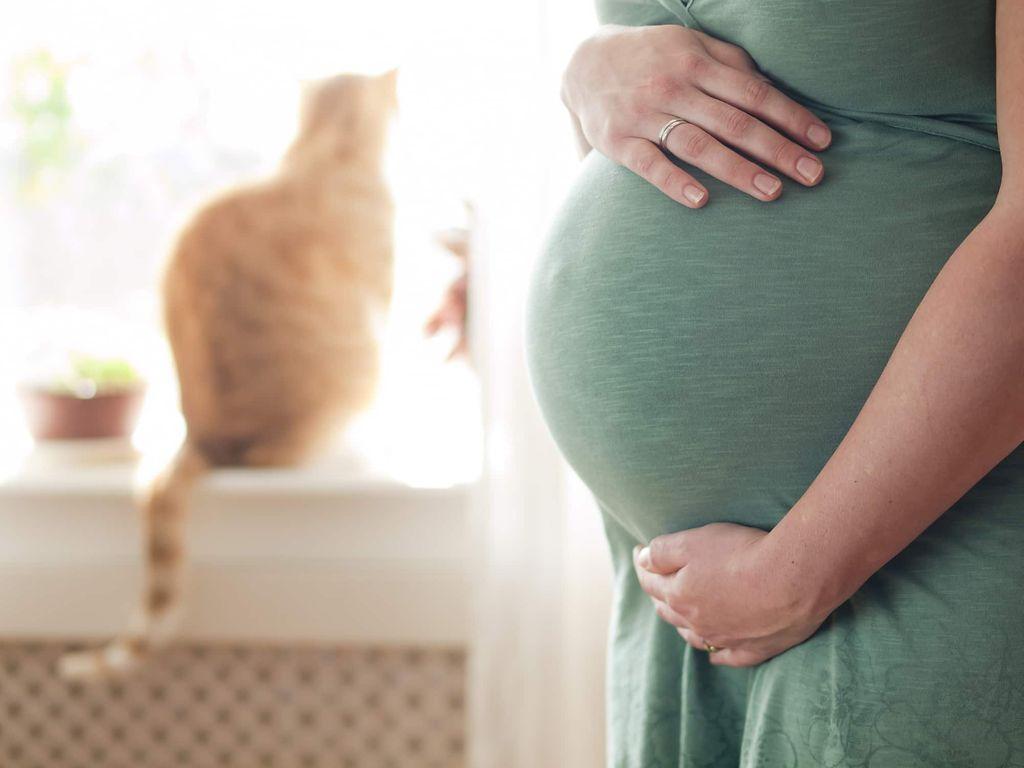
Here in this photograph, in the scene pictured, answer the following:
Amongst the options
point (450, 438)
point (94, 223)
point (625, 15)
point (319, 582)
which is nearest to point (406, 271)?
point (450, 438)

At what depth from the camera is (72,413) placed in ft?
5.03

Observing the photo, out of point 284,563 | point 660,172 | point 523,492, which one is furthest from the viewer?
point 284,563

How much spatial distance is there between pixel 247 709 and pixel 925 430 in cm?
122

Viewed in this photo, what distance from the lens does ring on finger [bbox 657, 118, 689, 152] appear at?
1.98 feet

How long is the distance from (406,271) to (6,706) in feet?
2.85

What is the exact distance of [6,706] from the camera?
4.83 feet

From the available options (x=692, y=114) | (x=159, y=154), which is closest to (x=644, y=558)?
(x=692, y=114)

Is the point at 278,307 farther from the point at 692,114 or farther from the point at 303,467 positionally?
the point at 692,114

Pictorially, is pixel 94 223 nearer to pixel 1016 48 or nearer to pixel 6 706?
pixel 6 706

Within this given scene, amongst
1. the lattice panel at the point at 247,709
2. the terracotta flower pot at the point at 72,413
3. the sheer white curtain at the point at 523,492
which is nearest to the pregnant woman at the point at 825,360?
the sheer white curtain at the point at 523,492

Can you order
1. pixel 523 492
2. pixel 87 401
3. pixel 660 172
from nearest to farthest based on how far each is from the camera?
pixel 660 172
pixel 523 492
pixel 87 401

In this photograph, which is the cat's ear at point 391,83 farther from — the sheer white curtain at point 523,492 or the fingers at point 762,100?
the fingers at point 762,100

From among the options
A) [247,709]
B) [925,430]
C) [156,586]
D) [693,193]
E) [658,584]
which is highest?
[693,193]

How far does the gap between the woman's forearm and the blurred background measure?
0.73 meters
